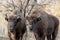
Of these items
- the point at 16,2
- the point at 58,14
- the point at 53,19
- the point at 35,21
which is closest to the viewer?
the point at 35,21

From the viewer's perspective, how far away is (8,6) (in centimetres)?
1191

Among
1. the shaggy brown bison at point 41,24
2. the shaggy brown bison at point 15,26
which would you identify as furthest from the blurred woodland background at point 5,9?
the shaggy brown bison at point 15,26

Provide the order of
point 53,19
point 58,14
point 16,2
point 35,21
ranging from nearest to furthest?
point 35,21 < point 53,19 < point 16,2 < point 58,14

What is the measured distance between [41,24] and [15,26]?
1.06 metres

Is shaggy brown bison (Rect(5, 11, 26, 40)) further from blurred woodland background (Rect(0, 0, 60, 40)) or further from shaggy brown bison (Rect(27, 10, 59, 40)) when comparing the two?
blurred woodland background (Rect(0, 0, 60, 40))

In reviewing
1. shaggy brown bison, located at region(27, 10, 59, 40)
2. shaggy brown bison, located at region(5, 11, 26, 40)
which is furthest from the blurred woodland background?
shaggy brown bison, located at region(5, 11, 26, 40)

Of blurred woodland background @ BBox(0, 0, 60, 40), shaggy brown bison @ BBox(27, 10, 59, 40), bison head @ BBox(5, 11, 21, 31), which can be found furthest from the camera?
blurred woodland background @ BBox(0, 0, 60, 40)

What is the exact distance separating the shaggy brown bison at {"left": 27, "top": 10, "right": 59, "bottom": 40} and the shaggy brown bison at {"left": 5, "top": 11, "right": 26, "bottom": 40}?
0.40 meters

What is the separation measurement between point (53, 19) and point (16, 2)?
195 cm

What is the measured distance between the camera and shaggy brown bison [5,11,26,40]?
9748 mm

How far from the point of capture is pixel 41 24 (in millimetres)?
10312

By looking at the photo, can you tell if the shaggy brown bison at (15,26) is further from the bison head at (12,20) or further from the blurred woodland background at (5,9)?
the blurred woodland background at (5,9)

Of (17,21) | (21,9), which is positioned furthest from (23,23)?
(21,9)

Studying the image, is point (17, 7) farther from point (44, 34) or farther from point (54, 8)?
point (54, 8)
